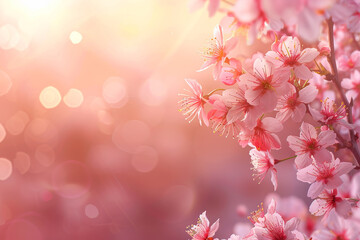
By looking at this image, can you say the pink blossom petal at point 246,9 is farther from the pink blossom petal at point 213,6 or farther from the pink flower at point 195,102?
the pink flower at point 195,102

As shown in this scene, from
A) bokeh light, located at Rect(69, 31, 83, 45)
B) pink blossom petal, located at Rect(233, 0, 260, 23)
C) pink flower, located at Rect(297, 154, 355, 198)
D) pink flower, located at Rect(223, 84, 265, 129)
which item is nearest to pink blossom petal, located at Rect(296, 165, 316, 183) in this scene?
pink flower, located at Rect(297, 154, 355, 198)

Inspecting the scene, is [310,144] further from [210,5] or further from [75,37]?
[75,37]

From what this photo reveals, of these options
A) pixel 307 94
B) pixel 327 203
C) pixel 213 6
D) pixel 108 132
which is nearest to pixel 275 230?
pixel 327 203

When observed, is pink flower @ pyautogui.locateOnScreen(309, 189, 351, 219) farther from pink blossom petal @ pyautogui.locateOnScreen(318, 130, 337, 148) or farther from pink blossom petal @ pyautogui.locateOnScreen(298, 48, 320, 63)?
pink blossom petal @ pyautogui.locateOnScreen(298, 48, 320, 63)

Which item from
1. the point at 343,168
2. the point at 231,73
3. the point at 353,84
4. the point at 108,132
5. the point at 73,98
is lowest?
the point at 343,168

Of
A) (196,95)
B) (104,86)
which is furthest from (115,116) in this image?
(196,95)

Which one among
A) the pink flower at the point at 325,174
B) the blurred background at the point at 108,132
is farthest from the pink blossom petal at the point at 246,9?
the blurred background at the point at 108,132
